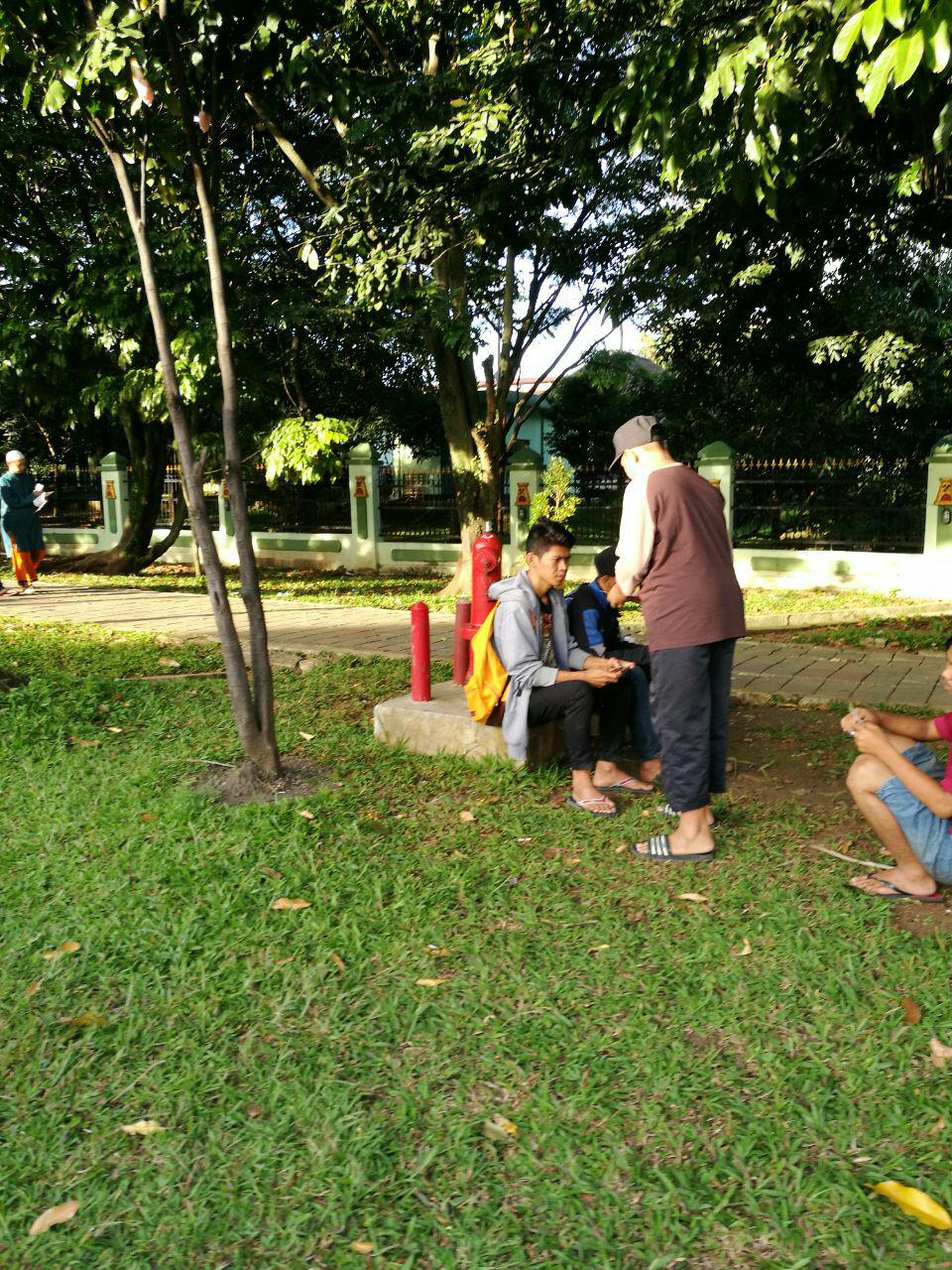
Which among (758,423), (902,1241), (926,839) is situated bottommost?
(902,1241)

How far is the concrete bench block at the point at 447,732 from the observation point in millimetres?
5273

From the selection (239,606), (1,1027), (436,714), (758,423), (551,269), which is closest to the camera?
(1,1027)

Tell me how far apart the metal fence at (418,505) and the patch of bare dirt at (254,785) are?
1143cm

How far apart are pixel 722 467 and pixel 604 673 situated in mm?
10073

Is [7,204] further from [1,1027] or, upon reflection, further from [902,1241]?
[902,1241]

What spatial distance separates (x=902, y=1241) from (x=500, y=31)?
10184 mm

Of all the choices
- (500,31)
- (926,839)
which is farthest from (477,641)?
(500,31)

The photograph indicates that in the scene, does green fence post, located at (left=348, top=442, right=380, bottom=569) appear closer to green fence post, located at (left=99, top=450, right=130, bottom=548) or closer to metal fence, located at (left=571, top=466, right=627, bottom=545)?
metal fence, located at (left=571, top=466, right=627, bottom=545)

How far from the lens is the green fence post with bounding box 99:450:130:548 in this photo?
18.6 m

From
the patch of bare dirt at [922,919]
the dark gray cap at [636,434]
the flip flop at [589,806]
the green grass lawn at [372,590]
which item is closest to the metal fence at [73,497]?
the green grass lawn at [372,590]

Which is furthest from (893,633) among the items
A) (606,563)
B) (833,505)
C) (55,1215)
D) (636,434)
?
(55,1215)

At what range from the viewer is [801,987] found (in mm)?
3213

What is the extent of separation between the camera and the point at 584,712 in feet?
15.3

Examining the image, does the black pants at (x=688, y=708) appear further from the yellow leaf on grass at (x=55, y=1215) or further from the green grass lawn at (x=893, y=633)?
the green grass lawn at (x=893, y=633)
